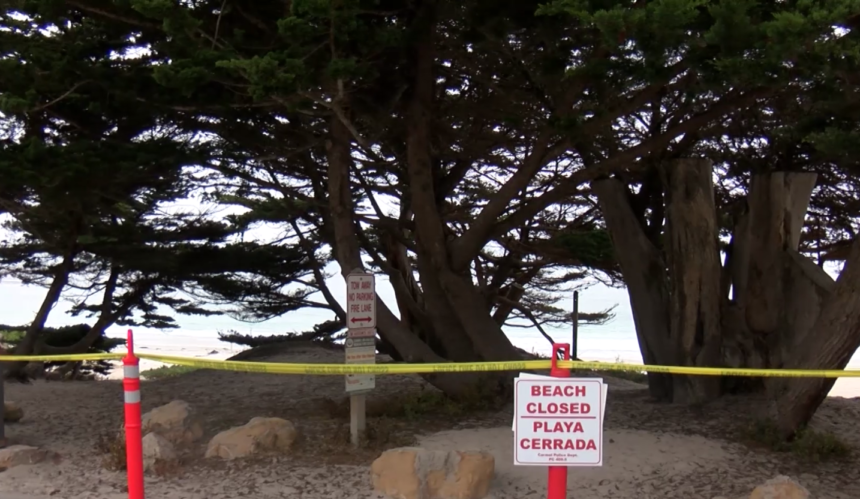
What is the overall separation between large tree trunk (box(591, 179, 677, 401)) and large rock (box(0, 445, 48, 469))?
6266 millimetres

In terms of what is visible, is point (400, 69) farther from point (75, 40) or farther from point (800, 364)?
point (800, 364)

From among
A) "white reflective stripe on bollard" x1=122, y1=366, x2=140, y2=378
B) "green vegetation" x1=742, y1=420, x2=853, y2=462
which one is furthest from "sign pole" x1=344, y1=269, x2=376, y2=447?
"green vegetation" x1=742, y1=420, x2=853, y2=462

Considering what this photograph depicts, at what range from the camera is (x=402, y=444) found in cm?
780

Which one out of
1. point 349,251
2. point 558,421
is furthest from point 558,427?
point 349,251

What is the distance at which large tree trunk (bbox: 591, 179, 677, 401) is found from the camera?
995cm

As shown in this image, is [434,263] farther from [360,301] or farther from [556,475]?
[556,475]

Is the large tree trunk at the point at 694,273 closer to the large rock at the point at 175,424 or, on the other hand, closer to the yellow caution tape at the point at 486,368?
the yellow caution tape at the point at 486,368

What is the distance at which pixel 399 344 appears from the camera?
366 inches

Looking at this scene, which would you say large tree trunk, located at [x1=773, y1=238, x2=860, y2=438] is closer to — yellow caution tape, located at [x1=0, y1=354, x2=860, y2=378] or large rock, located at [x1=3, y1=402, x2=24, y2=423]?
yellow caution tape, located at [x1=0, y1=354, x2=860, y2=378]

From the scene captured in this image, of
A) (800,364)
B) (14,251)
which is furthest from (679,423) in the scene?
(14,251)

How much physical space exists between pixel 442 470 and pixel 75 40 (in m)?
5.45

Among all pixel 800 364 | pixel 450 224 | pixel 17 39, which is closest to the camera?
pixel 800 364

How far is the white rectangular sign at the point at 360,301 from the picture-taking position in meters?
7.63

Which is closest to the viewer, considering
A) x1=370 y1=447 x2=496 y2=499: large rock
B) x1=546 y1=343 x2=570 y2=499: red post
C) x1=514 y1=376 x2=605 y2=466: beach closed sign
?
x1=514 y1=376 x2=605 y2=466: beach closed sign
